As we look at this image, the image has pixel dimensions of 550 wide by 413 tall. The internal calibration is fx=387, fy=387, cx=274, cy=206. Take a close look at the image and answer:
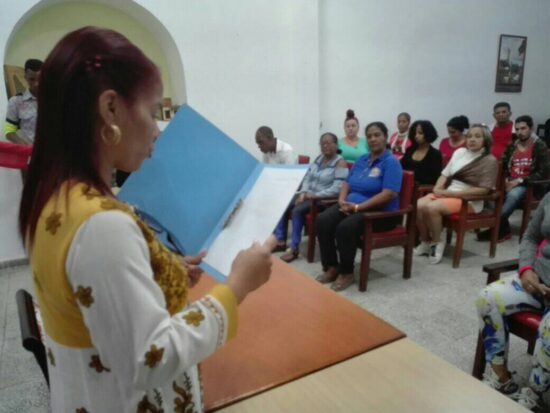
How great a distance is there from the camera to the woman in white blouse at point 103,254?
1.47 feet

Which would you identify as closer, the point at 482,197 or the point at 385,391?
the point at 385,391

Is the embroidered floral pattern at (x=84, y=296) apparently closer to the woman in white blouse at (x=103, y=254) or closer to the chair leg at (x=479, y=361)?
the woman in white blouse at (x=103, y=254)

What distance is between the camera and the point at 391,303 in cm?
259

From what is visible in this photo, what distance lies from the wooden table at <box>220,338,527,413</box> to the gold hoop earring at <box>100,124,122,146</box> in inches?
21.0

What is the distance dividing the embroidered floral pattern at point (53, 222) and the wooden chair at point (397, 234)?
92.8 inches

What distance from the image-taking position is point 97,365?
20.7 inches

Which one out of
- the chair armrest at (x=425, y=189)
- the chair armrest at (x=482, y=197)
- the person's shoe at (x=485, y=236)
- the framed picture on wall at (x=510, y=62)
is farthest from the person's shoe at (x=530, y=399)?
the framed picture on wall at (x=510, y=62)

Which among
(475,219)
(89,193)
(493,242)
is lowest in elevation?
(493,242)

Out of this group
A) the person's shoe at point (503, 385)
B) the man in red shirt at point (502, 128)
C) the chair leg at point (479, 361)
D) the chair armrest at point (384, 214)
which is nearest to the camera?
the person's shoe at point (503, 385)

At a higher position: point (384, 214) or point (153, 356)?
point (153, 356)

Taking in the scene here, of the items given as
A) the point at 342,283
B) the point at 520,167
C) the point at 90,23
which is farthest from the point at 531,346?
the point at 90,23

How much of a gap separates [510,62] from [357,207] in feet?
17.3

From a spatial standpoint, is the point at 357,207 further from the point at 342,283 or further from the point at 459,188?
the point at 459,188

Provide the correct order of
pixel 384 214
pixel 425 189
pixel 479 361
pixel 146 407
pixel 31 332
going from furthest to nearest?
pixel 425 189 < pixel 384 214 < pixel 479 361 < pixel 31 332 < pixel 146 407
